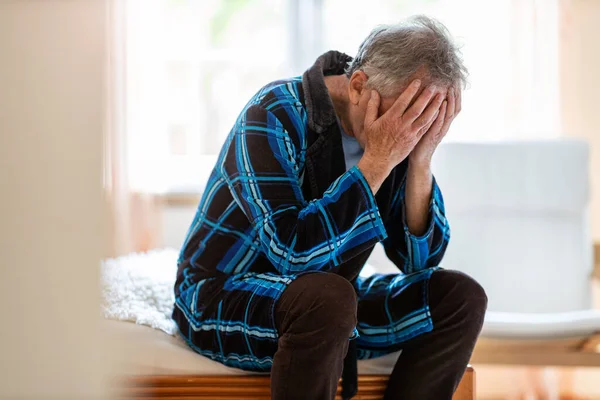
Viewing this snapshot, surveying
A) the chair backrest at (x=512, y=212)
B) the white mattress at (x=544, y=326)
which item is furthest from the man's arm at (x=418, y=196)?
the chair backrest at (x=512, y=212)

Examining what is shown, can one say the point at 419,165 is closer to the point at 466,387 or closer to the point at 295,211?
the point at 295,211

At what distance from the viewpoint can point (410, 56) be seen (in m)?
1.18

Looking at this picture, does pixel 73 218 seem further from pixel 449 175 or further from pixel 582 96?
pixel 582 96

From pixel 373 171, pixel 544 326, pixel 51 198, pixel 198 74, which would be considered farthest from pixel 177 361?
pixel 198 74

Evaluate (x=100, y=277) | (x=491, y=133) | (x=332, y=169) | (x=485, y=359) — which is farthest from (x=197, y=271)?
(x=491, y=133)

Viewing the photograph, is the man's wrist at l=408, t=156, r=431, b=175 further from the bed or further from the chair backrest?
the chair backrest

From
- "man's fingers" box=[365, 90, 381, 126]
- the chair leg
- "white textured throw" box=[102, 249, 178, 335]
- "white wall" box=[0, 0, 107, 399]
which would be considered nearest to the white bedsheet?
"white textured throw" box=[102, 249, 178, 335]

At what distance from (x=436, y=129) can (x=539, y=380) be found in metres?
1.56

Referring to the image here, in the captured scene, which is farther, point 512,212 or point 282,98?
point 512,212

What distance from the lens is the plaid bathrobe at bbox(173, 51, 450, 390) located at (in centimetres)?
112

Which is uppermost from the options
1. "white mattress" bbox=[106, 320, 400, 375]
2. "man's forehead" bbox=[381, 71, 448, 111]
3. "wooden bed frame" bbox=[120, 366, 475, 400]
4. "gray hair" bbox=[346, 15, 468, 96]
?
"gray hair" bbox=[346, 15, 468, 96]

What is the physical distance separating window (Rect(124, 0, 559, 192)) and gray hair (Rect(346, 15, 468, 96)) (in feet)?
4.53

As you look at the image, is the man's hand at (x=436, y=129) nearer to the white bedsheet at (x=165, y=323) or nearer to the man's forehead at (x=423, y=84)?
the man's forehead at (x=423, y=84)

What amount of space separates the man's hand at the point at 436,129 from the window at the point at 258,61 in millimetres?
1348
